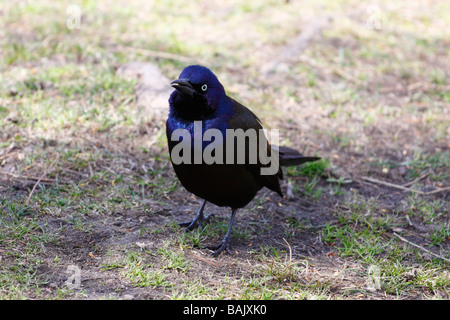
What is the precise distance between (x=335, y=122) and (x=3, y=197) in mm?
3727

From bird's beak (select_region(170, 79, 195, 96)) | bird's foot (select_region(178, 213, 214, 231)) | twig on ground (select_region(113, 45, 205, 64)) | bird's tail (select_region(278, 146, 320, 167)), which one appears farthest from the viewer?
twig on ground (select_region(113, 45, 205, 64))

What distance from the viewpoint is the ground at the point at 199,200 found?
11.2 feet

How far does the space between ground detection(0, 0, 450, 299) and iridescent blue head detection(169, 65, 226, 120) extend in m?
0.97

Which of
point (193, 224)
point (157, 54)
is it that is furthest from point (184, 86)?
point (157, 54)

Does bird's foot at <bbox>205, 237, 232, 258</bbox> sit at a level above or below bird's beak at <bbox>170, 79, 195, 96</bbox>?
below

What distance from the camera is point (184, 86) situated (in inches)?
134

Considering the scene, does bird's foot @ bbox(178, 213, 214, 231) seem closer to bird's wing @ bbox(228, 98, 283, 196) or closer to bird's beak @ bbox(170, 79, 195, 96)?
bird's wing @ bbox(228, 98, 283, 196)

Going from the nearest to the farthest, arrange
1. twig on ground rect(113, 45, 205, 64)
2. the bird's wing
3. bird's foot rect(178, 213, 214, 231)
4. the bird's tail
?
the bird's wing, bird's foot rect(178, 213, 214, 231), the bird's tail, twig on ground rect(113, 45, 205, 64)

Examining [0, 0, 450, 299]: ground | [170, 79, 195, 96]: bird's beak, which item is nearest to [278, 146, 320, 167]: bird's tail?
[0, 0, 450, 299]: ground

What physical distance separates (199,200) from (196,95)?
1.37 m

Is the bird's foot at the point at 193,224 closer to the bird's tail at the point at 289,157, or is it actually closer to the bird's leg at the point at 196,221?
the bird's leg at the point at 196,221

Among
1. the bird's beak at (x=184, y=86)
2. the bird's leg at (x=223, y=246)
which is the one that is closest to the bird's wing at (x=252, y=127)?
the bird's beak at (x=184, y=86)

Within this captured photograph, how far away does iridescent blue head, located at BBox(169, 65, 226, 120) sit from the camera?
11.3 ft

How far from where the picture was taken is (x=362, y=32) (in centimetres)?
841
